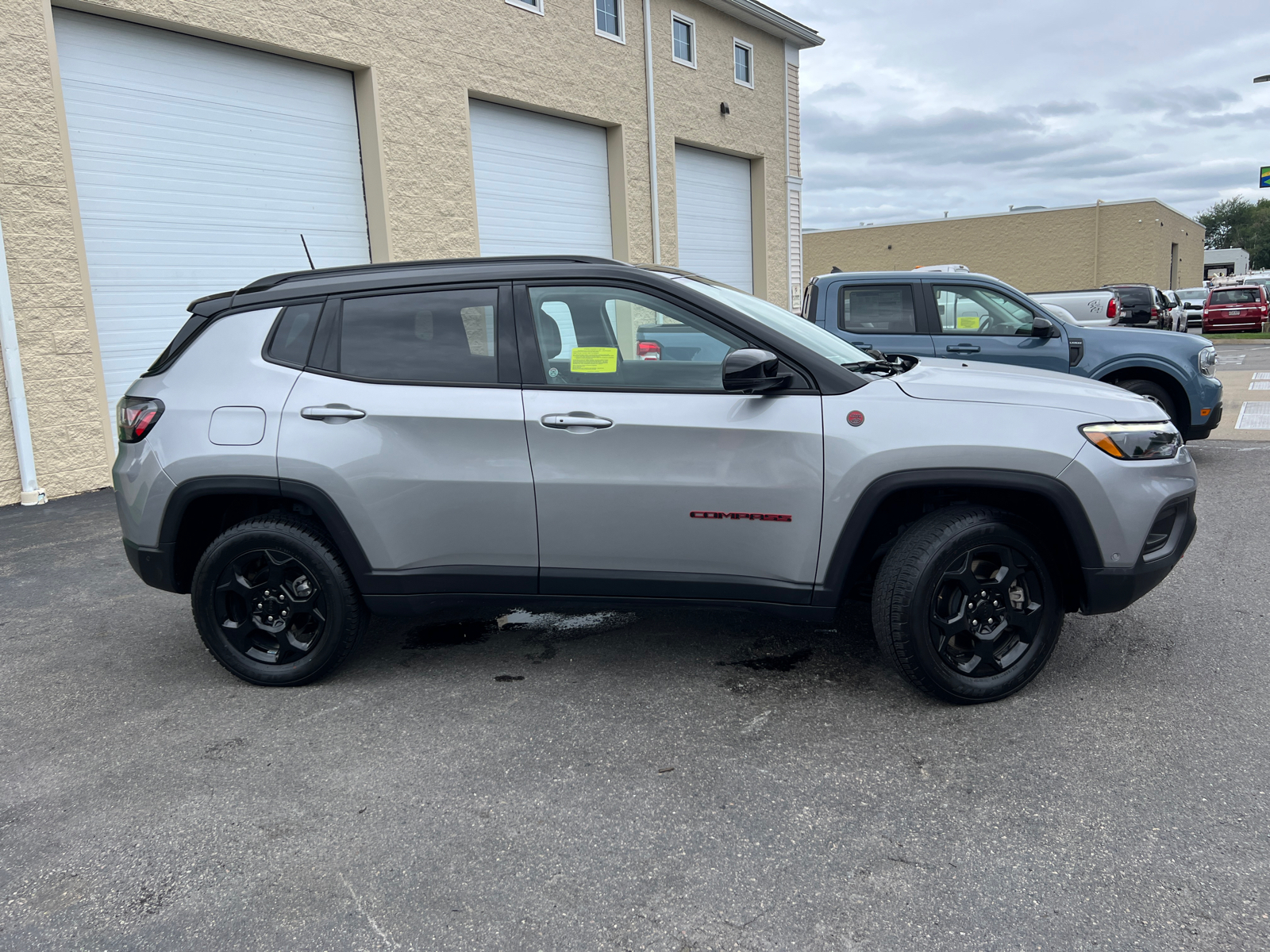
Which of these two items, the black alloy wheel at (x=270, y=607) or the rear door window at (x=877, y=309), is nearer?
the black alloy wheel at (x=270, y=607)

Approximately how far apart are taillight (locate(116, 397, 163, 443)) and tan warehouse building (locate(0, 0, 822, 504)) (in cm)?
523

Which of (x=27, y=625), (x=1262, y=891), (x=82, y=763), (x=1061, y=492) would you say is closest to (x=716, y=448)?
(x=1061, y=492)

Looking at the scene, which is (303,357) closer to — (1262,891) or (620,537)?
(620,537)

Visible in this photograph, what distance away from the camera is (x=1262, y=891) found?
2.33 meters

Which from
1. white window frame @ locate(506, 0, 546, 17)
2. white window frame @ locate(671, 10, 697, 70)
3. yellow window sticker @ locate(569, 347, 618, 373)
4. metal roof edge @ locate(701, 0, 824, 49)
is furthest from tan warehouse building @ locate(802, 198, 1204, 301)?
yellow window sticker @ locate(569, 347, 618, 373)

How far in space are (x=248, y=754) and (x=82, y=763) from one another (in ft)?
1.99

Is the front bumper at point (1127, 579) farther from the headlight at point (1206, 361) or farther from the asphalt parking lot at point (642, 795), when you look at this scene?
the headlight at point (1206, 361)

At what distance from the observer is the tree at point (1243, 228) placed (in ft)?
336

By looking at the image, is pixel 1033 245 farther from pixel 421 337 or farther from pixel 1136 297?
pixel 421 337

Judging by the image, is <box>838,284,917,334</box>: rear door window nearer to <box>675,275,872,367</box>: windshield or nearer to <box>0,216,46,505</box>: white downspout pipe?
<box>675,275,872,367</box>: windshield

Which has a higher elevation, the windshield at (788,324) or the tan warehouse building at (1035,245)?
the tan warehouse building at (1035,245)

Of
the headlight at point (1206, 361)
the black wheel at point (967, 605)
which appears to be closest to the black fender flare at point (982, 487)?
the black wheel at point (967, 605)

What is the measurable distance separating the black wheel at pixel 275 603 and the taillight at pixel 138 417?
0.56 metres

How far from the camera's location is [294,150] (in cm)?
1016
